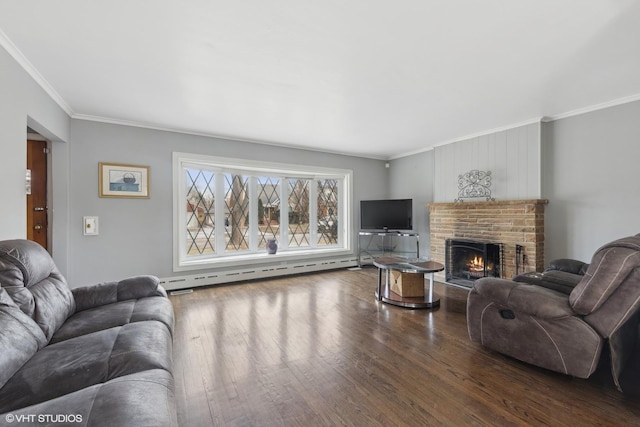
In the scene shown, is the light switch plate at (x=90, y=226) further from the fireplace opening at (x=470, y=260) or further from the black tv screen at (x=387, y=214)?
the fireplace opening at (x=470, y=260)

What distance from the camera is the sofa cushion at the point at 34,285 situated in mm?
1534

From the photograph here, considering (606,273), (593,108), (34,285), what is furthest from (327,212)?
(34,285)

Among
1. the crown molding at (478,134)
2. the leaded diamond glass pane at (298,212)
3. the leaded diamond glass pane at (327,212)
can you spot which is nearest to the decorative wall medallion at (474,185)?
the crown molding at (478,134)

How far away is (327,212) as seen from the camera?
5.71 meters

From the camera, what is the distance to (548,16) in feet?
5.66

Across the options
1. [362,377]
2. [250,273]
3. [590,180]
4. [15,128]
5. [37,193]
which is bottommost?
[362,377]

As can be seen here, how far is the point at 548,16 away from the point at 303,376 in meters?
2.89

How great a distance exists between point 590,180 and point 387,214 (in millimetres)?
2795

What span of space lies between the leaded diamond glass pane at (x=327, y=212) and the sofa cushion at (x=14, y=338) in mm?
4405

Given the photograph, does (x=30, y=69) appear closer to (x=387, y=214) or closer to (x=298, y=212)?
(x=298, y=212)

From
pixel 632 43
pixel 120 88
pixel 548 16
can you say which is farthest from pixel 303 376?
pixel 632 43

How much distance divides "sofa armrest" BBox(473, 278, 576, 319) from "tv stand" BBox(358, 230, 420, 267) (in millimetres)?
3128

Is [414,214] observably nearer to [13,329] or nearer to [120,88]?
[120,88]

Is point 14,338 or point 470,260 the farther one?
point 470,260
